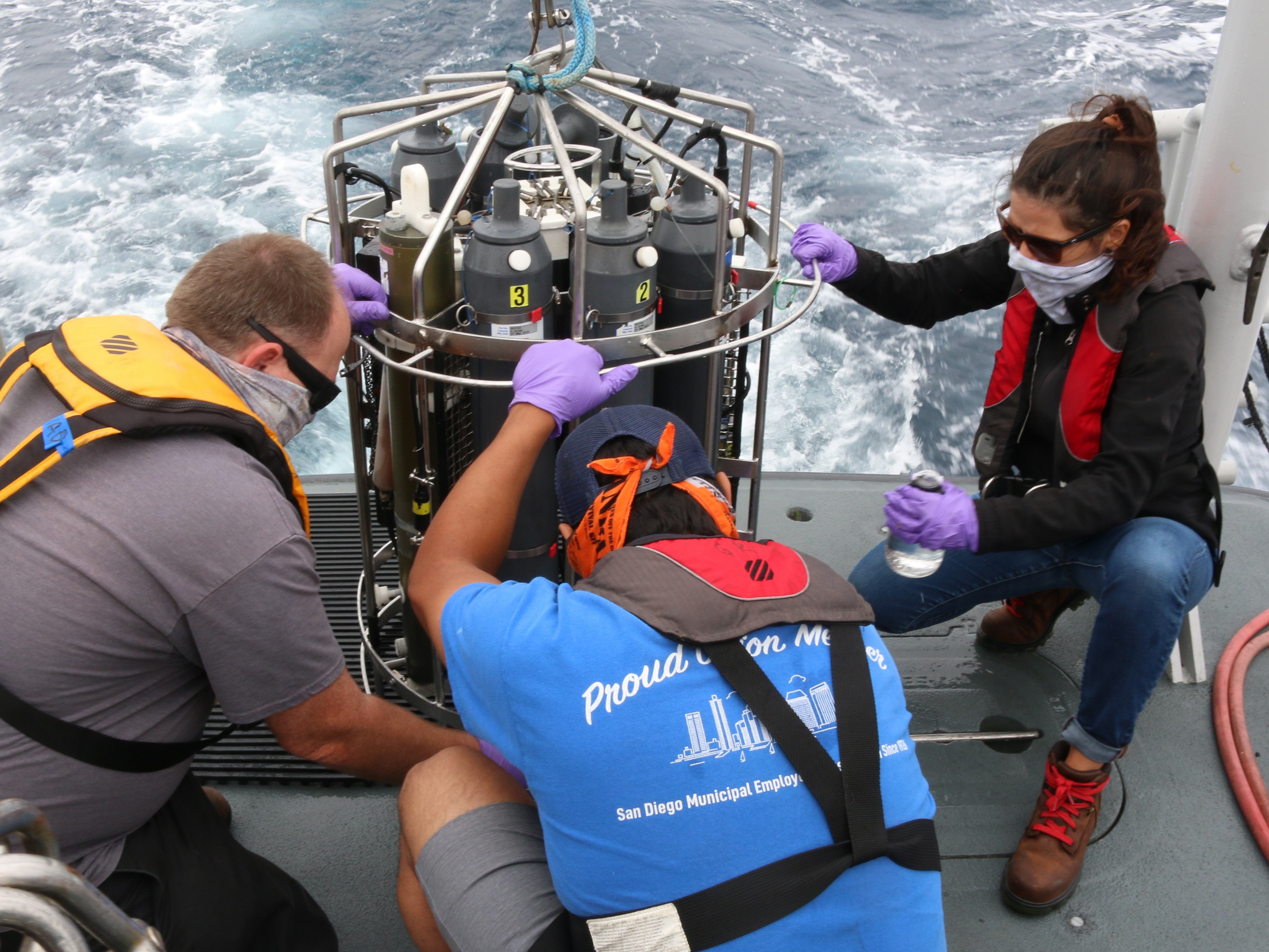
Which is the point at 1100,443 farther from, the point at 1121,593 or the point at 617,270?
the point at 617,270

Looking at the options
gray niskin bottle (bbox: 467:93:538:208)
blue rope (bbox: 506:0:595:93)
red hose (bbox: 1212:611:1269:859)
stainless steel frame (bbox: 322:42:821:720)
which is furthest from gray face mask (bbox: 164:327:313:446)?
red hose (bbox: 1212:611:1269:859)

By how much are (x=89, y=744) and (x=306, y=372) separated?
63 cm

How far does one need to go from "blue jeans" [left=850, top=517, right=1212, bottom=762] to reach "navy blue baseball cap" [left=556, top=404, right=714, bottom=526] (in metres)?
0.89

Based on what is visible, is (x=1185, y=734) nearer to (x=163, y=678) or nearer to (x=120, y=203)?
(x=163, y=678)

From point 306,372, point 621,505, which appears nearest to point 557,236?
point 306,372

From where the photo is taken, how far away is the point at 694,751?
1267 mm

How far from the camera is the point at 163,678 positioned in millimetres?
1560

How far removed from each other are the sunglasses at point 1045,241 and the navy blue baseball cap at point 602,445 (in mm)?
832

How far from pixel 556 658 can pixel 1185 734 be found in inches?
75.1

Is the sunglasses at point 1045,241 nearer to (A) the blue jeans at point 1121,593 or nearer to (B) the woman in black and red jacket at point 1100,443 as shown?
(B) the woman in black and red jacket at point 1100,443

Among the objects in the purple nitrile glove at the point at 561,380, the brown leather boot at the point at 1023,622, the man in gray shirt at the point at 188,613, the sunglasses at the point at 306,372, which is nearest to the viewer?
the man in gray shirt at the point at 188,613

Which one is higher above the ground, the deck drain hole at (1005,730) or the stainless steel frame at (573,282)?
the stainless steel frame at (573,282)

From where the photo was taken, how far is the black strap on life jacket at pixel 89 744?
143cm

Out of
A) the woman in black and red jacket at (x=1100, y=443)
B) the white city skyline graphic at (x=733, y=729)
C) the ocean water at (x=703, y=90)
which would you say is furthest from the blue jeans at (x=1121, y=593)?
the ocean water at (x=703, y=90)
